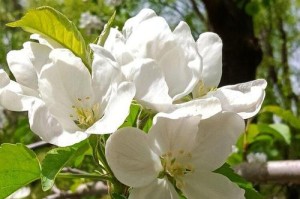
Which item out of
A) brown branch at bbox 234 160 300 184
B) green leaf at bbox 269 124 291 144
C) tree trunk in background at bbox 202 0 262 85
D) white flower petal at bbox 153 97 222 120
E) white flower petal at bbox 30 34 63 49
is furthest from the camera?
tree trunk in background at bbox 202 0 262 85

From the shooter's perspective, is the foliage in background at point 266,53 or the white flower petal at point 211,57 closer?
the white flower petal at point 211,57

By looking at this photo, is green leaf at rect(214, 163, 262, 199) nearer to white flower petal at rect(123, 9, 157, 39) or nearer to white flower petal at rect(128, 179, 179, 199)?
white flower petal at rect(128, 179, 179, 199)

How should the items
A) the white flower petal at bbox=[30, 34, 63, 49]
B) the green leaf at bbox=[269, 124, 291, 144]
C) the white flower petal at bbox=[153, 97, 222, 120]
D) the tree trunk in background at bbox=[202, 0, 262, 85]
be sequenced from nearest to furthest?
1. the white flower petal at bbox=[153, 97, 222, 120]
2. the white flower petal at bbox=[30, 34, 63, 49]
3. the green leaf at bbox=[269, 124, 291, 144]
4. the tree trunk in background at bbox=[202, 0, 262, 85]

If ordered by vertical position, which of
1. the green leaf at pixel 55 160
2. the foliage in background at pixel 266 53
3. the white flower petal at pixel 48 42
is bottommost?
the foliage in background at pixel 266 53

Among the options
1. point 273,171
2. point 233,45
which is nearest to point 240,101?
point 273,171

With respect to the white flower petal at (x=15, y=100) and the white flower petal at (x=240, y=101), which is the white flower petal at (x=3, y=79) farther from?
the white flower petal at (x=240, y=101)

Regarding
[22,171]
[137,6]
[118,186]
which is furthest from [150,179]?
[137,6]

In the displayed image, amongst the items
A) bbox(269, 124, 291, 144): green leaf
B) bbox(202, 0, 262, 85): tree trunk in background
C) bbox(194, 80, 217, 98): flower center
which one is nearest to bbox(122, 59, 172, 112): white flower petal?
bbox(194, 80, 217, 98): flower center

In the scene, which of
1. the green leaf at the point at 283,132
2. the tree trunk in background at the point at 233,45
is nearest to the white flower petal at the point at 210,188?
the green leaf at the point at 283,132
